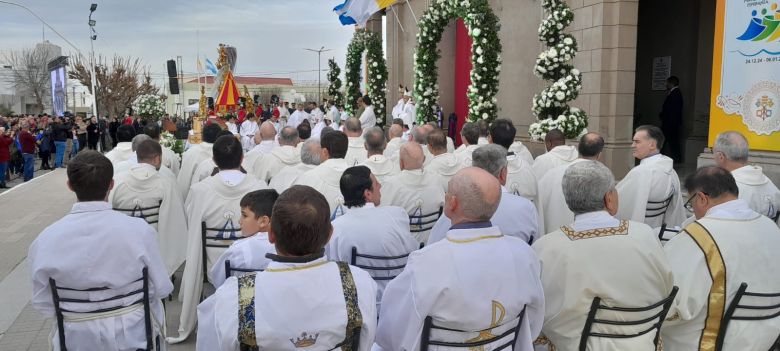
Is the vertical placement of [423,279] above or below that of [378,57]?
below

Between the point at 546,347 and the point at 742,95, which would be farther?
the point at 742,95

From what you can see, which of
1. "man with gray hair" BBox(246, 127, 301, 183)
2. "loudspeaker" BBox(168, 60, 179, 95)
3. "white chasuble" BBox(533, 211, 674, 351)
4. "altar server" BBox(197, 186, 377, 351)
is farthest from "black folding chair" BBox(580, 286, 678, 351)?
"loudspeaker" BBox(168, 60, 179, 95)

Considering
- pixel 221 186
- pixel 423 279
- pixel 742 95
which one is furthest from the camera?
pixel 742 95

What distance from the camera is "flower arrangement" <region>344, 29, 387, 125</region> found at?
72.7ft

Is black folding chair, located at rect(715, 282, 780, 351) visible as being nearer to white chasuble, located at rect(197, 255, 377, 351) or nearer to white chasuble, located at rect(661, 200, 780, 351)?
white chasuble, located at rect(661, 200, 780, 351)

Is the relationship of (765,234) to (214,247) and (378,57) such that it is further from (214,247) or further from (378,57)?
(378,57)

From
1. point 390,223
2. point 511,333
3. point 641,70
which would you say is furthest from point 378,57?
point 511,333

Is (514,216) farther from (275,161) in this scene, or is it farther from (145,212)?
(275,161)

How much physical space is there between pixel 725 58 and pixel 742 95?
0.63m

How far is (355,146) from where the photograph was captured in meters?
9.46

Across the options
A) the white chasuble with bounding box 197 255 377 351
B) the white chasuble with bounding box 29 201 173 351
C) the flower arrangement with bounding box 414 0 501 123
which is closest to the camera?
the white chasuble with bounding box 197 255 377 351

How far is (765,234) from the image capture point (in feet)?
12.3

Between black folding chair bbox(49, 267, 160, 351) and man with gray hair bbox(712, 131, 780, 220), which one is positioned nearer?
black folding chair bbox(49, 267, 160, 351)

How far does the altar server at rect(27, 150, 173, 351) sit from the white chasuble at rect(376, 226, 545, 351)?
1.54 metres
